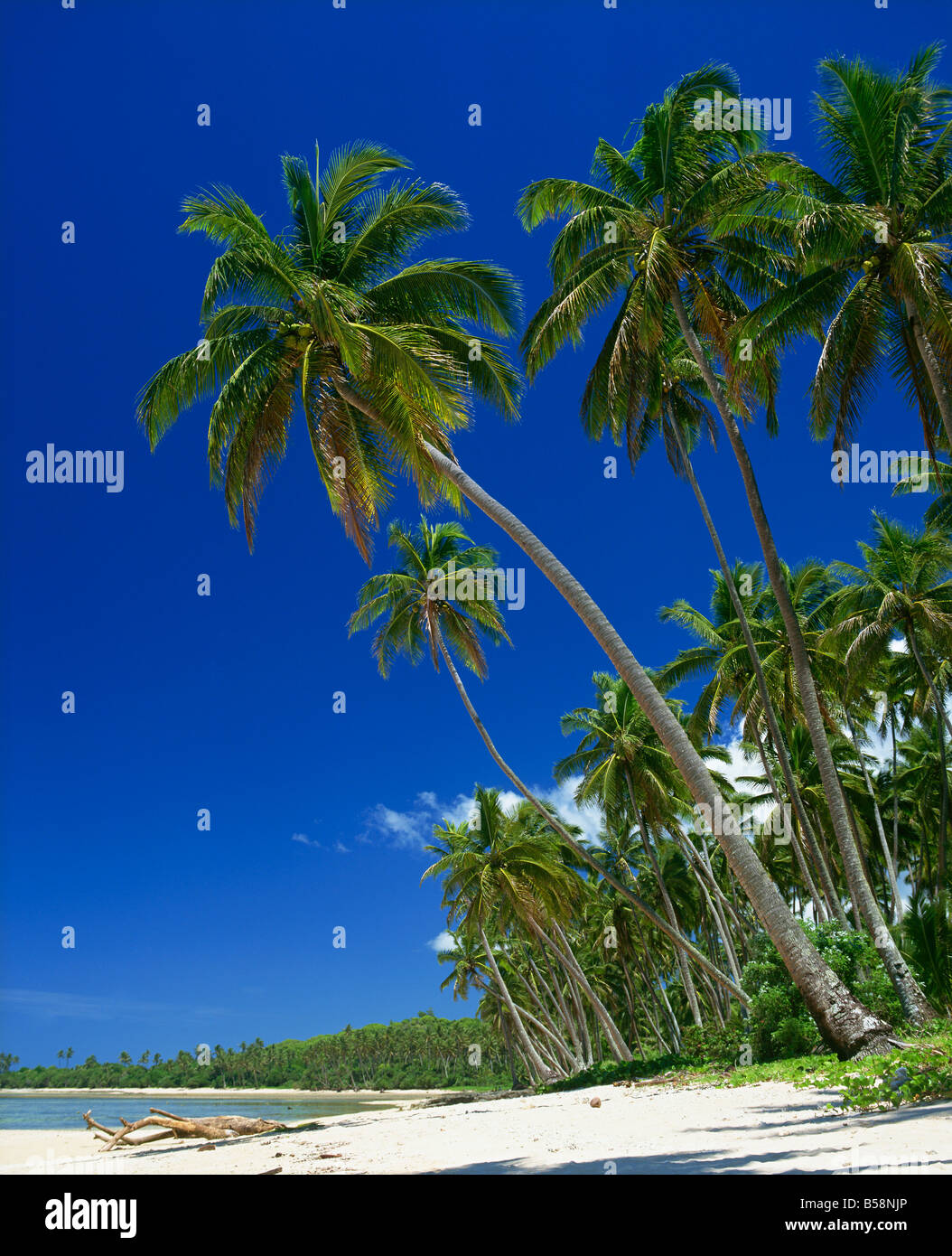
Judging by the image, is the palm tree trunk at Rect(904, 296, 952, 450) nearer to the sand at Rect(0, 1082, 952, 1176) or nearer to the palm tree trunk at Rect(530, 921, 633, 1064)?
the sand at Rect(0, 1082, 952, 1176)

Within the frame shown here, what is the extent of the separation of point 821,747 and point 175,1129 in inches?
495

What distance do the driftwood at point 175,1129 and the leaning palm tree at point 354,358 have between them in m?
10.2

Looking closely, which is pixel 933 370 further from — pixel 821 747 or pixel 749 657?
pixel 749 657

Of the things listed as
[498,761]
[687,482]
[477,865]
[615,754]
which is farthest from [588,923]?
[687,482]

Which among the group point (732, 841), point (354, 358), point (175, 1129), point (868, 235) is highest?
point (868, 235)

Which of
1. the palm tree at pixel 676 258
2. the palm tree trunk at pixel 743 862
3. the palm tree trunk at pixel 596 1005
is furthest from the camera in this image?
the palm tree trunk at pixel 596 1005

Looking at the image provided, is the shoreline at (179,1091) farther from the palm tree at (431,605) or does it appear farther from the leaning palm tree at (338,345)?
the leaning palm tree at (338,345)

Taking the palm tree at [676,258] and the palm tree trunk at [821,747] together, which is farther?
the palm tree at [676,258]

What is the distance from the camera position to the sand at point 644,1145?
528 cm

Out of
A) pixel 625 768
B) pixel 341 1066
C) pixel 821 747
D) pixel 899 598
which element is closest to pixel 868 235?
pixel 821 747

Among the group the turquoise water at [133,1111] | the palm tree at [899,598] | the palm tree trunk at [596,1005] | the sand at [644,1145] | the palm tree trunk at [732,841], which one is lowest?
the turquoise water at [133,1111]

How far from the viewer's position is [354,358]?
34.0ft

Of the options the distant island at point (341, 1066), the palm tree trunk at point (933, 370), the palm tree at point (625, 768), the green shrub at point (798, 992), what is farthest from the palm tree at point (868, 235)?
the distant island at point (341, 1066)
